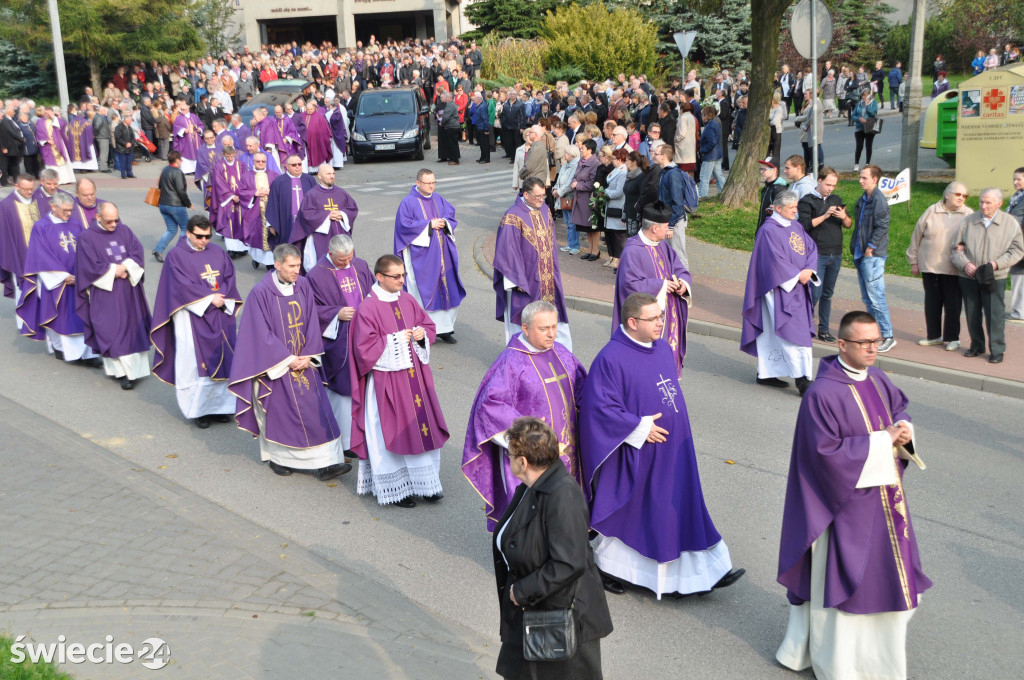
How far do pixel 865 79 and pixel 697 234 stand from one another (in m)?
16.8

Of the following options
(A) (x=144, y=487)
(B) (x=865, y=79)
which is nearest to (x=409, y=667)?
(A) (x=144, y=487)

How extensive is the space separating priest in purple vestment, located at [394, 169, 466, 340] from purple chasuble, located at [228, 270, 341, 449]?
12.0 ft

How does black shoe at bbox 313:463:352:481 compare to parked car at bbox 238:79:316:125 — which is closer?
black shoe at bbox 313:463:352:481

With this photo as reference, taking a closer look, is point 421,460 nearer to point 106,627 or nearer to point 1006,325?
point 106,627

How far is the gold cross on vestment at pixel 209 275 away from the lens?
10.1 meters

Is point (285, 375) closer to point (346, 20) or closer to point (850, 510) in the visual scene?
point (850, 510)

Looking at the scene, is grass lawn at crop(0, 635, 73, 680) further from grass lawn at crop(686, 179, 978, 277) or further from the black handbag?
grass lawn at crop(686, 179, 978, 277)

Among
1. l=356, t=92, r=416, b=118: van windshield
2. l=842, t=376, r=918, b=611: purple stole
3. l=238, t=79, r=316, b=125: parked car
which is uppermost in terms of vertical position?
l=238, t=79, r=316, b=125: parked car

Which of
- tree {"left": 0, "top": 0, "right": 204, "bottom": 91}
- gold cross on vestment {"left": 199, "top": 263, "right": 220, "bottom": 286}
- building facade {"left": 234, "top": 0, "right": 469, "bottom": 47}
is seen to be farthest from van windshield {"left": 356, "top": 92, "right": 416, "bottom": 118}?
building facade {"left": 234, "top": 0, "right": 469, "bottom": 47}

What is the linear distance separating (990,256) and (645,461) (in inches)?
249

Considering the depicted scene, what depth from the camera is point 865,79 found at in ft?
102

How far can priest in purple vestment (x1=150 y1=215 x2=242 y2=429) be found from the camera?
33.2 feet

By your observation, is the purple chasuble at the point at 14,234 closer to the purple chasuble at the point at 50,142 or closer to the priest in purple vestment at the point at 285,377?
the priest in purple vestment at the point at 285,377

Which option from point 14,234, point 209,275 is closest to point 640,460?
point 209,275
